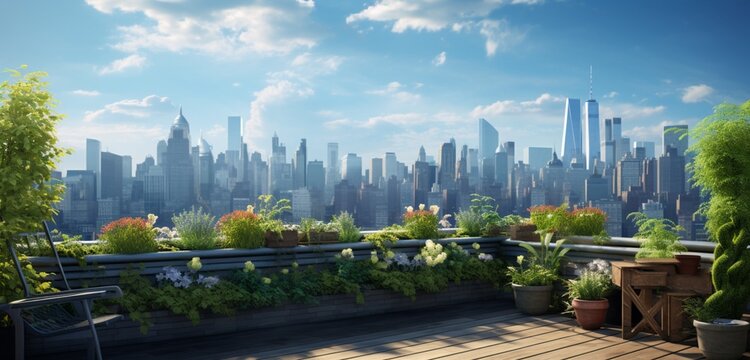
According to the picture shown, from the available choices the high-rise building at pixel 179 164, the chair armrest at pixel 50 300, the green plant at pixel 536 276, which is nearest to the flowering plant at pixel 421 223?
the green plant at pixel 536 276

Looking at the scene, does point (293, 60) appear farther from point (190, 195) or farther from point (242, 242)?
point (190, 195)

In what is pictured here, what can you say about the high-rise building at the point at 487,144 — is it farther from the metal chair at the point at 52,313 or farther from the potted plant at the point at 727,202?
the metal chair at the point at 52,313

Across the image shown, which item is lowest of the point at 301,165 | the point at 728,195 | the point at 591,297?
the point at 591,297

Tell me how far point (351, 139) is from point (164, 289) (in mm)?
7926

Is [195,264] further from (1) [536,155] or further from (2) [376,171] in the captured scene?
(1) [536,155]

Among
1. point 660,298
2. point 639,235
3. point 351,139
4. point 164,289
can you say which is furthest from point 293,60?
point 660,298

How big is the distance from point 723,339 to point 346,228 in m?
4.02

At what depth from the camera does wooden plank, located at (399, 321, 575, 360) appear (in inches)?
209

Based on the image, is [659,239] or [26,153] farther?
[659,239]

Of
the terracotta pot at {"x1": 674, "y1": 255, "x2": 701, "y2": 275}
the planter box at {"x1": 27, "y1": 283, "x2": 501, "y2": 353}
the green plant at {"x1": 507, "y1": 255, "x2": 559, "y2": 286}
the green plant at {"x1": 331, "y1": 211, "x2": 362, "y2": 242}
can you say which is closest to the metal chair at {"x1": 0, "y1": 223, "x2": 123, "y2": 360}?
the planter box at {"x1": 27, "y1": 283, "x2": 501, "y2": 353}

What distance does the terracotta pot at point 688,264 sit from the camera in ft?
19.0

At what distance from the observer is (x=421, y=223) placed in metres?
8.22

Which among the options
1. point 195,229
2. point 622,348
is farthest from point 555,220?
point 195,229

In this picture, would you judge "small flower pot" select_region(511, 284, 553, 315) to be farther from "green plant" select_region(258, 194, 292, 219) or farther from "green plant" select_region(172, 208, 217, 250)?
"green plant" select_region(172, 208, 217, 250)
